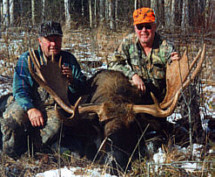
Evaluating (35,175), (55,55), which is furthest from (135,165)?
(55,55)

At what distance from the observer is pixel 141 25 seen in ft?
15.7

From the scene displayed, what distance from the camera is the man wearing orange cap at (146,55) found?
15.6 ft

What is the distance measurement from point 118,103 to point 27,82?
1.31 metres

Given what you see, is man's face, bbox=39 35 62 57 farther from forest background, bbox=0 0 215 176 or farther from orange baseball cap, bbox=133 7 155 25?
forest background, bbox=0 0 215 176

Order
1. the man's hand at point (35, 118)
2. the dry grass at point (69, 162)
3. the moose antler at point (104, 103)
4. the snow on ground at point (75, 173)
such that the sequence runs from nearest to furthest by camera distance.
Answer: the dry grass at point (69, 162)
the snow on ground at point (75, 173)
the moose antler at point (104, 103)
the man's hand at point (35, 118)

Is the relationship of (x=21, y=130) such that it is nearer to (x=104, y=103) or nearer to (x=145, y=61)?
(x=104, y=103)

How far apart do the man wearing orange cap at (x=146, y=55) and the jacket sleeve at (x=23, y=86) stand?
123cm

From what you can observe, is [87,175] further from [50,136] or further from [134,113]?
[50,136]

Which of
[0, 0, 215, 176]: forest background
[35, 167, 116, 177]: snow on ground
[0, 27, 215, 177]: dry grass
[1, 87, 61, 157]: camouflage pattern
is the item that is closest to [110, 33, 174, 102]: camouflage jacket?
[0, 27, 215, 177]: dry grass

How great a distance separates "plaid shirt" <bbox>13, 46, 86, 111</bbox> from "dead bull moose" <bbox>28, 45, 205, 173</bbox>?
0.25 metres

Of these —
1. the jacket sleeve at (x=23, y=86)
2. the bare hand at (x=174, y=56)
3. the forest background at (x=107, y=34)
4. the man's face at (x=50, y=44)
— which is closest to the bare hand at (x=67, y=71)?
the man's face at (x=50, y=44)

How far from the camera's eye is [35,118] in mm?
4195

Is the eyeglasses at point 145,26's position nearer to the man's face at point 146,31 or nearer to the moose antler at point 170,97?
the man's face at point 146,31

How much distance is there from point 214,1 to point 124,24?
246cm
